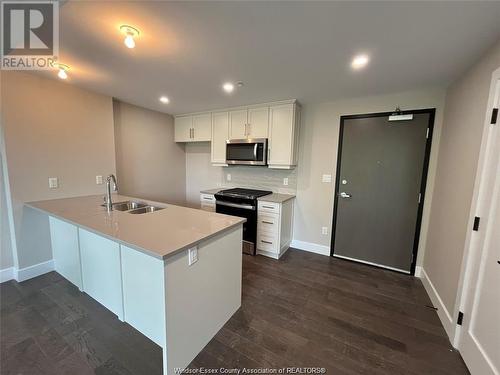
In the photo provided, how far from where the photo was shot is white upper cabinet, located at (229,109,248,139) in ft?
11.0

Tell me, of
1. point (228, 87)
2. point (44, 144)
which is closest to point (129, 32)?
point (228, 87)

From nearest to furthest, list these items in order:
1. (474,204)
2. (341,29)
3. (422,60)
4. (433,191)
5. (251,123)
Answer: (341,29), (474,204), (422,60), (433,191), (251,123)

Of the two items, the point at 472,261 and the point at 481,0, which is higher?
the point at 481,0

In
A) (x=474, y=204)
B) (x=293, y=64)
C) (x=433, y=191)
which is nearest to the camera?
(x=474, y=204)

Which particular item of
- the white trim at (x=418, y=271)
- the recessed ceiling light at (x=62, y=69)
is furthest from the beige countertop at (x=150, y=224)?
the white trim at (x=418, y=271)

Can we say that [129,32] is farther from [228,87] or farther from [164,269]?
[164,269]

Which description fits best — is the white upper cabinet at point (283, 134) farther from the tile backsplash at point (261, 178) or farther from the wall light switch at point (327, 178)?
the wall light switch at point (327, 178)

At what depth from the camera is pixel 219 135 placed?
3631 millimetres

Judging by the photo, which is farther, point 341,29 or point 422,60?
point 422,60

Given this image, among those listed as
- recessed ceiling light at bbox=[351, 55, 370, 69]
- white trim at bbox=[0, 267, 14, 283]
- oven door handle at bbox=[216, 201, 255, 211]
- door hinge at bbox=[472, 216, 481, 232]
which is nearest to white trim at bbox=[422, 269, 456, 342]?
door hinge at bbox=[472, 216, 481, 232]

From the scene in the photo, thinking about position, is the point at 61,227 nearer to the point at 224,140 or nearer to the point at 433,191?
the point at 224,140

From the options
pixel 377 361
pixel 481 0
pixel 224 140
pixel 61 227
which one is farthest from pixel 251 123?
pixel 377 361

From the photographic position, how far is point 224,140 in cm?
358

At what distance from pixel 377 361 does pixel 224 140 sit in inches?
129
